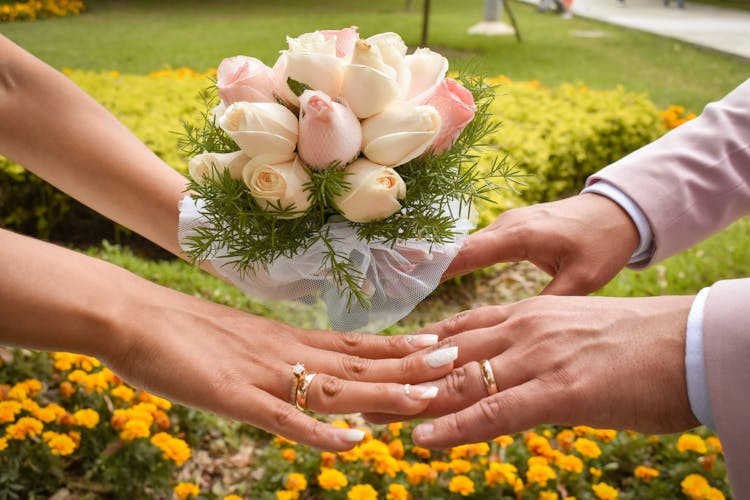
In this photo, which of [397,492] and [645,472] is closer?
[397,492]

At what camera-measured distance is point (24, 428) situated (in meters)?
1.98

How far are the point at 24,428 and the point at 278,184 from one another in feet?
4.43

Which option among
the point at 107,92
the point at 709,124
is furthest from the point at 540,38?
the point at 709,124

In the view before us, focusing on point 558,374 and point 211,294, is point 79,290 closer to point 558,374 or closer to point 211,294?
point 558,374

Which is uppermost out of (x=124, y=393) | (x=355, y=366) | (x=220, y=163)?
(x=220, y=163)

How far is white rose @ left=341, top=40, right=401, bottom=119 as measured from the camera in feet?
3.48

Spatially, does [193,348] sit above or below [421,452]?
above

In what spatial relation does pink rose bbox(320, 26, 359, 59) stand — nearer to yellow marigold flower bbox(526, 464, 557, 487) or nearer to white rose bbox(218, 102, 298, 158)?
white rose bbox(218, 102, 298, 158)

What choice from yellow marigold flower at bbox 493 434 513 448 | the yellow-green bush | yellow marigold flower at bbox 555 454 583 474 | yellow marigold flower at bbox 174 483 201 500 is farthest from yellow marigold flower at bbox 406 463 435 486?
the yellow-green bush

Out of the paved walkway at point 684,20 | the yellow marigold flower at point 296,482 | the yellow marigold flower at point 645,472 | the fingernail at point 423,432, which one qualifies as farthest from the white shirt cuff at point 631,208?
the paved walkway at point 684,20

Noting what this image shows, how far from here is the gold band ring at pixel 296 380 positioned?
46.1 inches

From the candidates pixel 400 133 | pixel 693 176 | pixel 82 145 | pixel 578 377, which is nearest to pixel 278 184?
pixel 400 133

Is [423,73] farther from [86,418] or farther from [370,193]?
[86,418]

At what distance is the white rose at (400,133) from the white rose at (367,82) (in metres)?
0.02
